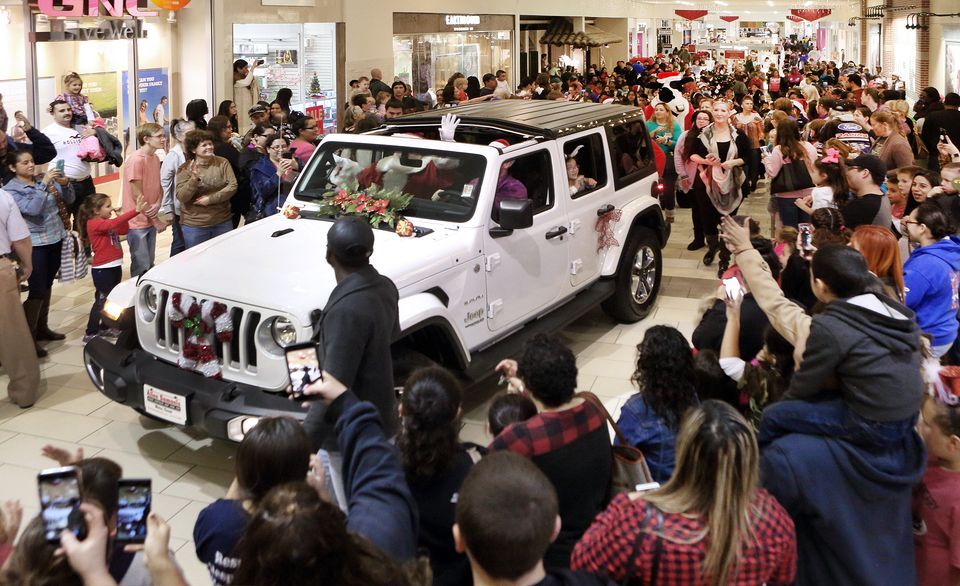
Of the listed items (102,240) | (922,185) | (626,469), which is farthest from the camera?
(922,185)

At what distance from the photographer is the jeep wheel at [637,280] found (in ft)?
26.8

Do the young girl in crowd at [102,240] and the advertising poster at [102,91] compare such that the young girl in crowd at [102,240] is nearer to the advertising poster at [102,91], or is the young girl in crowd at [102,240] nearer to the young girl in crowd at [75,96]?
the young girl in crowd at [75,96]

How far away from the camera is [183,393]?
5332 mm

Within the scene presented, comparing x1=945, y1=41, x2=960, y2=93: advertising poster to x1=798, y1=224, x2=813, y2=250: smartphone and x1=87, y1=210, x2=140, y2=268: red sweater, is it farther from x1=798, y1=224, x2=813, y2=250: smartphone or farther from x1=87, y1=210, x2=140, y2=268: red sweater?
x1=87, y1=210, x2=140, y2=268: red sweater

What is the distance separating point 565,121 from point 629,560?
5.39 meters

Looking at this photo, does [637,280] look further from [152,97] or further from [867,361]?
[152,97]

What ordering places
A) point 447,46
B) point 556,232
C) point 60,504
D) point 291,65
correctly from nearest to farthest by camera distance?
point 60,504, point 556,232, point 291,65, point 447,46

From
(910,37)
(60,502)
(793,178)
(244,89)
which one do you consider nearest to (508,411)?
(60,502)

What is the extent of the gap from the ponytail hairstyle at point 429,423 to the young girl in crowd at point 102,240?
4.93 metres

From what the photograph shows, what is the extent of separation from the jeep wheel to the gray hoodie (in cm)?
468

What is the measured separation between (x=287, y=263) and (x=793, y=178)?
5.14 metres

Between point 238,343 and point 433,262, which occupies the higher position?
point 433,262

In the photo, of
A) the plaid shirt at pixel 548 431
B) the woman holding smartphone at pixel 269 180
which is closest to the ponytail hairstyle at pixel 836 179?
the woman holding smartphone at pixel 269 180

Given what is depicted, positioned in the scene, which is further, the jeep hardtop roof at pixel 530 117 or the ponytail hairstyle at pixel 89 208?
the ponytail hairstyle at pixel 89 208
